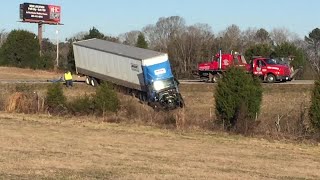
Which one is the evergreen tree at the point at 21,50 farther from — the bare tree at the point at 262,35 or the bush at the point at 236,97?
the bush at the point at 236,97

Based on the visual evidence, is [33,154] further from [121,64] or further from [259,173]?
[121,64]

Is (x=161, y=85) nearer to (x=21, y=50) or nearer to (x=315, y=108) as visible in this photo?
(x=315, y=108)

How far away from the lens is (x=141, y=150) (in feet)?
61.0

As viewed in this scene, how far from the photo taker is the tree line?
76125 mm

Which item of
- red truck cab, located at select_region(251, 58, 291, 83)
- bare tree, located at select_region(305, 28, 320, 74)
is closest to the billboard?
bare tree, located at select_region(305, 28, 320, 74)

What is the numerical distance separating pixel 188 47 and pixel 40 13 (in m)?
28.1

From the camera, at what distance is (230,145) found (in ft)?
68.8

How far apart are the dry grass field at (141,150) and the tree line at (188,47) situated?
125 feet

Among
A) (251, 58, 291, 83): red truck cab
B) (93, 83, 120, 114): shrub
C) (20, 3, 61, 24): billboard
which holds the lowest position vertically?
(93, 83, 120, 114): shrub

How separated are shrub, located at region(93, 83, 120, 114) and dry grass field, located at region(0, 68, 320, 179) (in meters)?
0.61

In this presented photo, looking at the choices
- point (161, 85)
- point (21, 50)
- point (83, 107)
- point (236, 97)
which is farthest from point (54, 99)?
point (21, 50)

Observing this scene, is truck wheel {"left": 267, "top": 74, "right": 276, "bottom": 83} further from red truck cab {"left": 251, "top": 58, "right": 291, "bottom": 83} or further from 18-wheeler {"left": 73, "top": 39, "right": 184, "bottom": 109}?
18-wheeler {"left": 73, "top": 39, "right": 184, "bottom": 109}

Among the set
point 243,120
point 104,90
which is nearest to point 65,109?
point 104,90

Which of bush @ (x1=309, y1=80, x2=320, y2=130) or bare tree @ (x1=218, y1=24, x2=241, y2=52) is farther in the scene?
bare tree @ (x1=218, y1=24, x2=241, y2=52)
